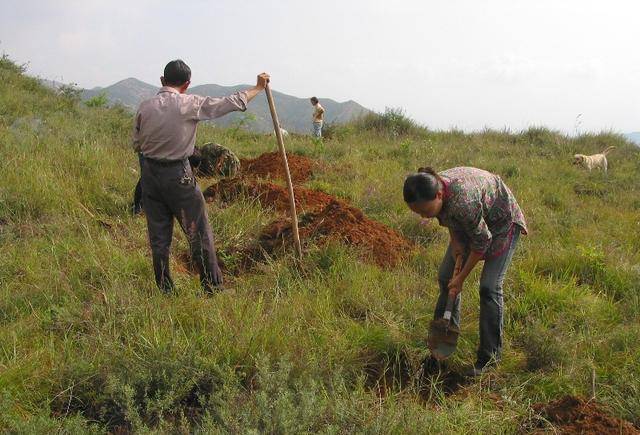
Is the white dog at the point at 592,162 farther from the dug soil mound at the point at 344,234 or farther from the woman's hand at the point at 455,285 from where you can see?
the woman's hand at the point at 455,285

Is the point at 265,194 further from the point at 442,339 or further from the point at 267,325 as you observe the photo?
the point at 442,339

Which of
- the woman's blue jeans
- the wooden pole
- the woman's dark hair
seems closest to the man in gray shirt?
the wooden pole

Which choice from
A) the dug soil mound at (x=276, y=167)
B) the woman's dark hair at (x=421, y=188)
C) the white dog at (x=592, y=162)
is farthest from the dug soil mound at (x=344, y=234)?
the white dog at (x=592, y=162)

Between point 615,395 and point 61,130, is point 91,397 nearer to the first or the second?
point 615,395

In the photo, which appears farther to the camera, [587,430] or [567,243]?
[567,243]

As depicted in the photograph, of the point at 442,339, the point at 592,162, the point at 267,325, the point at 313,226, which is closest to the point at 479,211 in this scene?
the point at 442,339

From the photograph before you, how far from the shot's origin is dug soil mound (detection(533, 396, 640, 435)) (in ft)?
8.76

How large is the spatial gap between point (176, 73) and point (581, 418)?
332 cm

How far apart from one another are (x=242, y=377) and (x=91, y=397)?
807 millimetres

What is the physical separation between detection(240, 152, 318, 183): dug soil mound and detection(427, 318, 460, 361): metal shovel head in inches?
171

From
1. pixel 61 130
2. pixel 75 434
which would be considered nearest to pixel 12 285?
pixel 75 434

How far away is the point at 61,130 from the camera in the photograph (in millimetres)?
8398

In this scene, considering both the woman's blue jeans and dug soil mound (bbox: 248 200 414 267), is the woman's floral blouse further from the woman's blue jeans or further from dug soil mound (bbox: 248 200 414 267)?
dug soil mound (bbox: 248 200 414 267)

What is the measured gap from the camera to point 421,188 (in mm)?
2873
